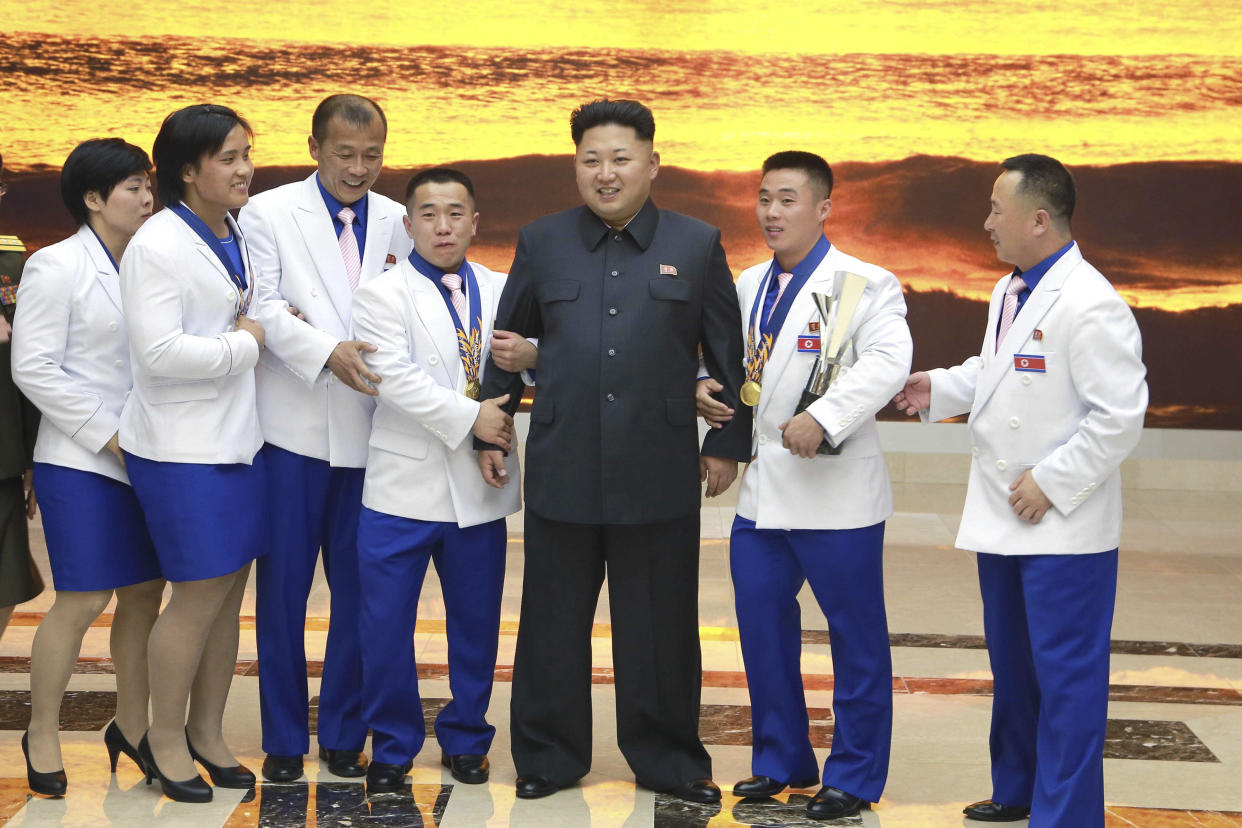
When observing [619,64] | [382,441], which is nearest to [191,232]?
[382,441]

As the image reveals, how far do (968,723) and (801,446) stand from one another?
1.29 m

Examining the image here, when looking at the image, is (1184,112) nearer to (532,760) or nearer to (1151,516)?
(1151,516)

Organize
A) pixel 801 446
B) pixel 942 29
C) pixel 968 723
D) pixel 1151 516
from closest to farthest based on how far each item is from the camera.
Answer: pixel 801 446 → pixel 968 723 → pixel 1151 516 → pixel 942 29

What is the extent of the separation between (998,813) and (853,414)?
→ 102 cm

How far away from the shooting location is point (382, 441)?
134 inches

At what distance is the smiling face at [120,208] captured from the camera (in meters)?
3.30

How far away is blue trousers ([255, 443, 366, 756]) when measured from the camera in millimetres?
3449

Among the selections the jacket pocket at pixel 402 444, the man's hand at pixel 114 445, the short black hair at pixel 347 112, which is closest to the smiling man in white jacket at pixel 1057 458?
the jacket pocket at pixel 402 444

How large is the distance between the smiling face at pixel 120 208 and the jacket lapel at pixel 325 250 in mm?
379

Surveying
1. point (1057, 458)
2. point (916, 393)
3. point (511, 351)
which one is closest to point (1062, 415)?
point (1057, 458)

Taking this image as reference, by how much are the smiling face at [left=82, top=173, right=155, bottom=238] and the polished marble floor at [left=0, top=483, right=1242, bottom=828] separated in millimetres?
1385

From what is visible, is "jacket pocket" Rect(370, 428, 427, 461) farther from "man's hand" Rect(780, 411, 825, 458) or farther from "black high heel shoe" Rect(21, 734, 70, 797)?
"black high heel shoe" Rect(21, 734, 70, 797)

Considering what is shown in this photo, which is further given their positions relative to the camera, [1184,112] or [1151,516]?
[1184,112]

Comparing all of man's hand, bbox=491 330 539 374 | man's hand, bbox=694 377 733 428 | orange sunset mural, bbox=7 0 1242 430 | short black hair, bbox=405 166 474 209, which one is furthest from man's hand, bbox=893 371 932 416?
orange sunset mural, bbox=7 0 1242 430
